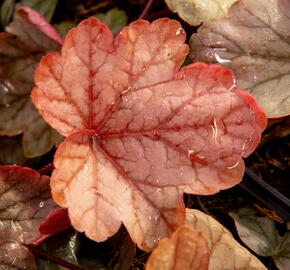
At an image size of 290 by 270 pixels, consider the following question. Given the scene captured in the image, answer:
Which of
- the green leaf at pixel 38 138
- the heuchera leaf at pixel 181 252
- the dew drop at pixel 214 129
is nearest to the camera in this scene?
the heuchera leaf at pixel 181 252

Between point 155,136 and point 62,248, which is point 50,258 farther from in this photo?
point 155,136

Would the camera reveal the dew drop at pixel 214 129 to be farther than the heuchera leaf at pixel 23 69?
No

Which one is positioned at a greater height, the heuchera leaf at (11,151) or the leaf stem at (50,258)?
the leaf stem at (50,258)

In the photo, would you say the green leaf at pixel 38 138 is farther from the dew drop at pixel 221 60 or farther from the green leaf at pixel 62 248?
the dew drop at pixel 221 60

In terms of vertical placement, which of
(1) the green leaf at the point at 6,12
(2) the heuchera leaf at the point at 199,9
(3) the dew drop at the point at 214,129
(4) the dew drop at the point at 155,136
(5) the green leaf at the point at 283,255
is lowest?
(5) the green leaf at the point at 283,255

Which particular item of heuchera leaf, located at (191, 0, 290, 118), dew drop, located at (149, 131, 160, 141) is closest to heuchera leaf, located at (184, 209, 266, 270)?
dew drop, located at (149, 131, 160, 141)

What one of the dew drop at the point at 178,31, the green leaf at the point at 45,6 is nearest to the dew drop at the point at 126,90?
the dew drop at the point at 178,31

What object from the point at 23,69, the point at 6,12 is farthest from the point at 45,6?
the point at 23,69
